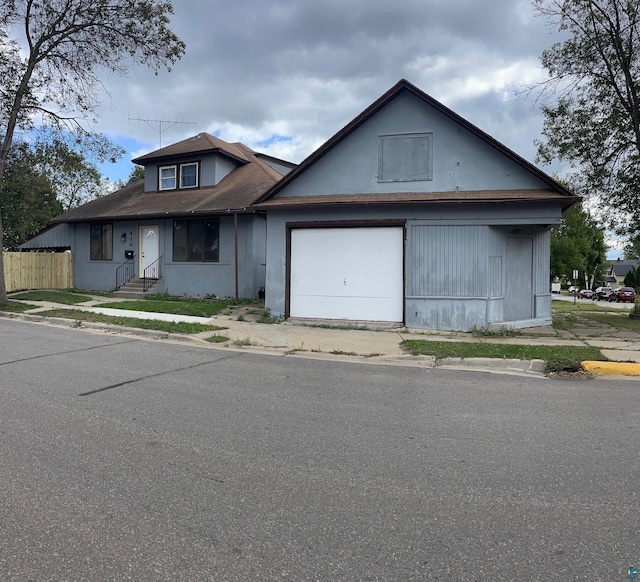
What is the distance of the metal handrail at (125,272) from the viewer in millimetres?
21094

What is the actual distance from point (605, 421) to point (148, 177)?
21385 millimetres

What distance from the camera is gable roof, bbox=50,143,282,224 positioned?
60.8 ft

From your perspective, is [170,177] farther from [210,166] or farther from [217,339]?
[217,339]

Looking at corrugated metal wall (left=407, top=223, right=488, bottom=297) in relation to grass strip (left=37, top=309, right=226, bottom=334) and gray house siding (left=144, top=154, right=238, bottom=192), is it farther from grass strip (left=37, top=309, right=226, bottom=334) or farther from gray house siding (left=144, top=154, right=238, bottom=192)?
gray house siding (left=144, top=154, right=238, bottom=192)

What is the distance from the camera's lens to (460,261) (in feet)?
41.3

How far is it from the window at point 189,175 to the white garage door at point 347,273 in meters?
9.27

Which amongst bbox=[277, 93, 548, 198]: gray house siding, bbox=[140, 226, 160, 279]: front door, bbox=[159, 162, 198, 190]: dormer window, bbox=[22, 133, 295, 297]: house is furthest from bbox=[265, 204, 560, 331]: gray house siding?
bbox=[159, 162, 198, 190]: dormer window

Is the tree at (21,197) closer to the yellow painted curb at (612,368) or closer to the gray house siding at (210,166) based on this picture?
the gray house siding at (210,166)

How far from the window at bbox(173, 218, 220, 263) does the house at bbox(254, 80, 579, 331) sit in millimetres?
5294

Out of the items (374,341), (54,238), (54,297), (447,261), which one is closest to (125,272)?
(54,297)

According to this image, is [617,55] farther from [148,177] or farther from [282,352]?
[148,177]

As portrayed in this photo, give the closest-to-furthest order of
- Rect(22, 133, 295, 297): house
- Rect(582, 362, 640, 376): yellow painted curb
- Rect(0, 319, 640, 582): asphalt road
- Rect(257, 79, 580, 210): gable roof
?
Rect(0, 319, 640, 582): asphalt road
Rect(582, 362, 640, 376): yellow painted curb
Rect(257, 79, 580, 210): gable roof
Rect(22, 133, 295, 297): house

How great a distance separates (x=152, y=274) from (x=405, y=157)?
39.7 feet

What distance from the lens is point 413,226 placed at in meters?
12.9
